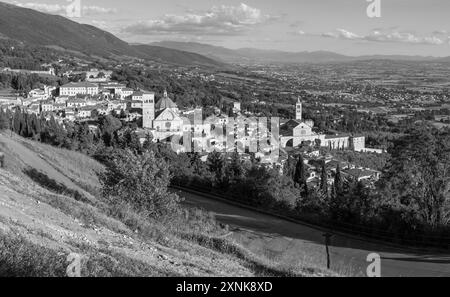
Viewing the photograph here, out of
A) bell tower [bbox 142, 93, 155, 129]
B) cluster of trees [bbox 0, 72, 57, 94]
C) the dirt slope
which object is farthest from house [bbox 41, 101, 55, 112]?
the dirt slope

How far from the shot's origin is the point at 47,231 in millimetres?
5836

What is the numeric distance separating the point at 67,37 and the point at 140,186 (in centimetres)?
16091

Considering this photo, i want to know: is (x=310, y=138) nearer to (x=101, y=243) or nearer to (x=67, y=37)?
(x=101, y=243)

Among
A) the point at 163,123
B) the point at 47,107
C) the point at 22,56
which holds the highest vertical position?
the point at 22,56

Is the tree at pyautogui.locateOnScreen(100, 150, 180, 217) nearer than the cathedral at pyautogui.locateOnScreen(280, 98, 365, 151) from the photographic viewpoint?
Yes

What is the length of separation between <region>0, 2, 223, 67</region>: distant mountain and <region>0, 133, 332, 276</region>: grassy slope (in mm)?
130137

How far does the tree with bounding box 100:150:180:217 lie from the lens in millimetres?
9955

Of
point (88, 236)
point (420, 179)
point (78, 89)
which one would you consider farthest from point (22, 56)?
point (88, 236)

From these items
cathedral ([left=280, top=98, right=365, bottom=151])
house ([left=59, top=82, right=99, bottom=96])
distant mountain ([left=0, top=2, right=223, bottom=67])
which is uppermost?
distant mountain ([left=0, top=2, right=223, bottom=67])

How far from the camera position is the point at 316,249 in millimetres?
9594

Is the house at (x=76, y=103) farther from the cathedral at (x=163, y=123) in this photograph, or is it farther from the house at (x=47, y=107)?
the cathedral at (x=163, y=123)

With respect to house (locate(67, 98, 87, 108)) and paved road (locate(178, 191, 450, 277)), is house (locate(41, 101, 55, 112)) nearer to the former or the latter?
house (locate(67, 98, 87, 108))
